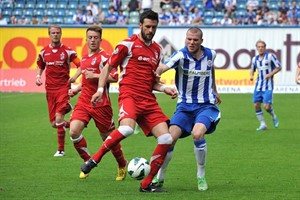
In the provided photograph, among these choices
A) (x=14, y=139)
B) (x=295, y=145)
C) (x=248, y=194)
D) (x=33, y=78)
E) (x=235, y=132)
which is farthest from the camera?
(x=33, y=78)

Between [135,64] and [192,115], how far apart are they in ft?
3.41

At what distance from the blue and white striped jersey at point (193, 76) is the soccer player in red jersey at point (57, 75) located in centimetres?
420

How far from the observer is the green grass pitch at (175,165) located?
10.2m

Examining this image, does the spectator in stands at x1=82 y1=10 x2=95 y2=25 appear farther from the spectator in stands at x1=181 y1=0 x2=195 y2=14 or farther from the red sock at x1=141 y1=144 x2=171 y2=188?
the red sock at x1=141 y1=144 x2=171 y2=188

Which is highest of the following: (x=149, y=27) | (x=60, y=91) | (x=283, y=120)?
(x=149, y=27)

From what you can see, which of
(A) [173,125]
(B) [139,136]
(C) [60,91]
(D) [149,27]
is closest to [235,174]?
(A) [173,125]

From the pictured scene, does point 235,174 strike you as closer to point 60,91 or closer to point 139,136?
point 60,91

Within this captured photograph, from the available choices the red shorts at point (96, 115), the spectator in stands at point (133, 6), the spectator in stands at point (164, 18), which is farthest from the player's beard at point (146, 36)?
the spectator in stands at point (133, 6)

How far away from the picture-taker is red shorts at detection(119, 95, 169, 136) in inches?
406

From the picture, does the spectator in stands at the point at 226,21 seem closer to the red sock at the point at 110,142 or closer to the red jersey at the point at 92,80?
the red jersey at the point at 92,80

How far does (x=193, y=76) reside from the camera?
10633 millimetres

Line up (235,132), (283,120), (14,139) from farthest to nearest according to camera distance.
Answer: (283,120) < (235,132) < (14,139)

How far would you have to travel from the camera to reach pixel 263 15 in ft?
114

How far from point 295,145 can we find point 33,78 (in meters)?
17.2
